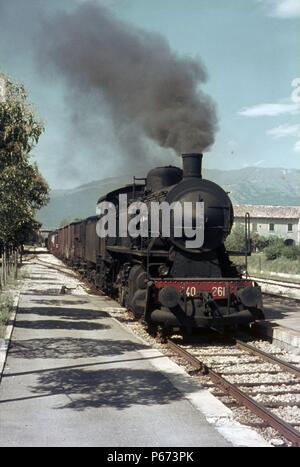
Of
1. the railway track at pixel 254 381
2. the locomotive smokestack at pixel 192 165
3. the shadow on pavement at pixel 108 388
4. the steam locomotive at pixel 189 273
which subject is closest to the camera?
the railway track at pixel 254 381

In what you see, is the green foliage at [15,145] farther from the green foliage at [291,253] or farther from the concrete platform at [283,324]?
the green foliage at [291,253]

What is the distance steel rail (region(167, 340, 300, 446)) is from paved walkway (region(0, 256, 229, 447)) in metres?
0.70

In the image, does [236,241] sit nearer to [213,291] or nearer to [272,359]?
[213,291]

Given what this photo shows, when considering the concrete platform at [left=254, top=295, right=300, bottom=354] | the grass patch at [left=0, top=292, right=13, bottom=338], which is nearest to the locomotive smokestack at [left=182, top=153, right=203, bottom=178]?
the concrete platform at [left=254, top=295, right=300, bottom=354]

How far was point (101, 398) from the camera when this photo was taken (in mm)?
6609

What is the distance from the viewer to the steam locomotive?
414 inches

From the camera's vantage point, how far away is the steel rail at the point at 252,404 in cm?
549

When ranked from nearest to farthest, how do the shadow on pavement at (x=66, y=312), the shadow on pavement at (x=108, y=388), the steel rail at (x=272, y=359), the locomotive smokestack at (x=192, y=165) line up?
the shadow on pavement at (x=108, y=388)
the steel rail at (x=272, y=359)
the locomotive smokestack at (x=192, y=165)
the shadow on pavement at (x=66, y=312)

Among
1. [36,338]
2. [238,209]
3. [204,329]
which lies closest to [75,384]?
[36,338]

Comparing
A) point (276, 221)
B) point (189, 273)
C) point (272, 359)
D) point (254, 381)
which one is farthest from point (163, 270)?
point (276, 221)

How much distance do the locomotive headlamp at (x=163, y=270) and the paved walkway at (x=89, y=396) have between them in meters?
1.40

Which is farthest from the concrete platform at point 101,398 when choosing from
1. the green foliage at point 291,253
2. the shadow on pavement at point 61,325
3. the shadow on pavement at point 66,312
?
the green foliage at point 291,253

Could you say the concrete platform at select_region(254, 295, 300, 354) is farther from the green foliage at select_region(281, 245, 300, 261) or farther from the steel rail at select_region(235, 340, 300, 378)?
the green foliage at select_region(281, 245, 300, 261)

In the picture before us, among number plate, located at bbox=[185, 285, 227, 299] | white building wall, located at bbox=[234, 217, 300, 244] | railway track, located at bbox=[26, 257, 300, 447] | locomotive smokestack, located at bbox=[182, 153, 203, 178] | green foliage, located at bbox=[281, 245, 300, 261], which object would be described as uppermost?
white building wall, located at bbox=[234, 217, 300, 244]
